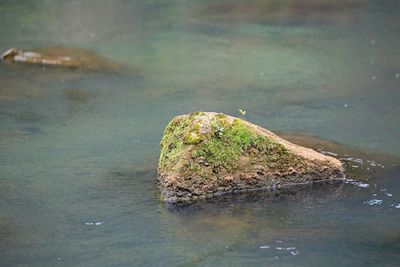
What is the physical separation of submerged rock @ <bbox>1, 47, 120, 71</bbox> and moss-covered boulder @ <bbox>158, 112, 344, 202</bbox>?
7.16m

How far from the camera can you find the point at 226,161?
9711mm

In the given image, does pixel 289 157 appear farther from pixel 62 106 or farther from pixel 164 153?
pixel 62 106

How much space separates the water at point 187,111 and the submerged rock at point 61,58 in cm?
43

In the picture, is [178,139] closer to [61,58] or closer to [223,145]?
[223,145]

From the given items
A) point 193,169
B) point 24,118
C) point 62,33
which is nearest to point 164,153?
point 193,169

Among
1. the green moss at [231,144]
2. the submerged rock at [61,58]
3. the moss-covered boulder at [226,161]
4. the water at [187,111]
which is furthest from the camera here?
the submerged rock at [61,58]

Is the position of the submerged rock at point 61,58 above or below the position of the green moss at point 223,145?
below

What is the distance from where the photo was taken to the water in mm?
8477

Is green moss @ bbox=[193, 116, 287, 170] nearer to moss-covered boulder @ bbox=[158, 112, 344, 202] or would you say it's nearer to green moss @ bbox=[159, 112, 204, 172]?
moss-covered boulder @ bbox=[158, 112, 344, 202]

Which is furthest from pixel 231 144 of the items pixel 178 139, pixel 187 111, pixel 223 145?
pixel 187 111

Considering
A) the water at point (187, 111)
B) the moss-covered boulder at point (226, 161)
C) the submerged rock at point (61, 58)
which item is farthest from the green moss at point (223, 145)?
the submerged rock at point (61, 58)

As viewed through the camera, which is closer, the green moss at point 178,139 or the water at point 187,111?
the water at point 187,111

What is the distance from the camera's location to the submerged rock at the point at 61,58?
1686cm

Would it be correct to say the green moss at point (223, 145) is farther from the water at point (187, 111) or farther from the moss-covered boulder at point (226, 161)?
the water at point (187, 111)
